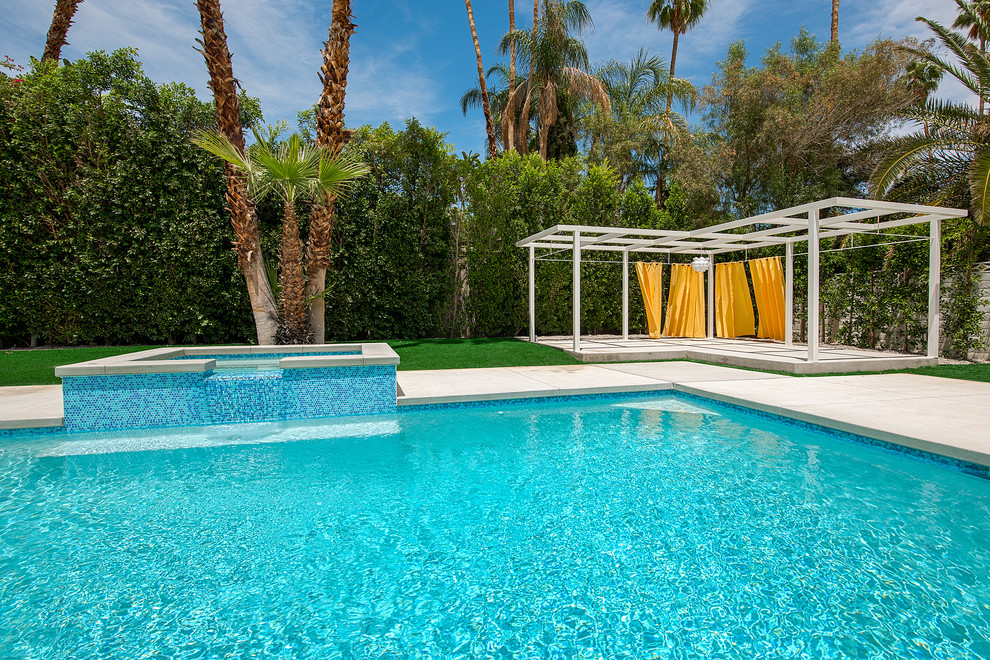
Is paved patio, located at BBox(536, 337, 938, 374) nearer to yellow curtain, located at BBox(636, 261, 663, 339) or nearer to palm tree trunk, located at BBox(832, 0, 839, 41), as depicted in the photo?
yellow curtain, located at BBox(636, 261, 663, 339)

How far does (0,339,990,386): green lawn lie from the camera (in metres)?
7.55

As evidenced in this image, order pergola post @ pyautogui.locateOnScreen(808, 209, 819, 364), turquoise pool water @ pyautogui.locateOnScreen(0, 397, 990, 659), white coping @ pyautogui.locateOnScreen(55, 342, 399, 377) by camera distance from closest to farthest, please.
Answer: turquoise pool water @ pyautogui.locateOnScreen(0, 397, 990, 659) → white coping @ pyautogui.locateOnScreen(55, 342, 399, 377) → pergola post @ pyautogui.locateOnScreen(808, 209, 819, 364)

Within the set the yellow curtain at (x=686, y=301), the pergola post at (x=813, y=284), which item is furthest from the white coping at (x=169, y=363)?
the yellow curtain at (x=686, y=301)

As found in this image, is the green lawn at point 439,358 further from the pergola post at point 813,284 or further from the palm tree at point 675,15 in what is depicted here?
the palm tree at point 675,15

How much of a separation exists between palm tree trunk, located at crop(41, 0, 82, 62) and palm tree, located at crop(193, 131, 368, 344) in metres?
6.44

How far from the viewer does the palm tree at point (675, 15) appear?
67.7 feet

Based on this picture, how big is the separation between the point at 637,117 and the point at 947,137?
12813 mm

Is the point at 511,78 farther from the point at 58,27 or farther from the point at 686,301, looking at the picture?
the point at 58,27

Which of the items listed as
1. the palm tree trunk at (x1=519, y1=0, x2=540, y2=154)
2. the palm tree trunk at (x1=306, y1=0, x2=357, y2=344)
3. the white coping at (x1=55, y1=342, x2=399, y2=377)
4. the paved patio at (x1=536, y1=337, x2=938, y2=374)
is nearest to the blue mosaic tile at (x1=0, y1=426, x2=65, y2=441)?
the white coping at (x1=55, y1=342, x2=399, y2=377)

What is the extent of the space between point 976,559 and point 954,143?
11.2 metres

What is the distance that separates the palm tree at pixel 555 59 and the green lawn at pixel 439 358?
35.3ft

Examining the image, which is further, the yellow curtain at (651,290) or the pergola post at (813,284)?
the yellow curtain at (651,290)

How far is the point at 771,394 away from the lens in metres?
6.35

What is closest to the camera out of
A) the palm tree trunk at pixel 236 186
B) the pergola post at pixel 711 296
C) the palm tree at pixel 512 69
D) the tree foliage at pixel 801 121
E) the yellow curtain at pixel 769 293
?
the palm tree trunk at pixel 236 186
